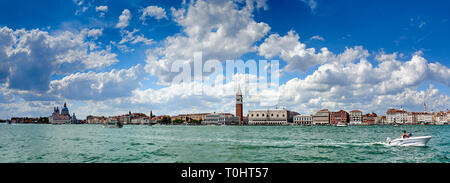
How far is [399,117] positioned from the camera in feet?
474

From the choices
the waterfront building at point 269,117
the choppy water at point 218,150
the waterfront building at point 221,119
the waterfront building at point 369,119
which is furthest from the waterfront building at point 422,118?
the choppy water at point 218,150

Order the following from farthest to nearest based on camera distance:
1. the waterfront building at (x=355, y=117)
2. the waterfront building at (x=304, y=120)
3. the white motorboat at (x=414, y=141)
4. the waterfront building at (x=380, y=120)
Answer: the waterfront building at (x=304, y=120) → the waterfront building at (x=380, y=120) → the waterfront building at (x=355, y=117) → the white motorboat at (x=414, y=141)

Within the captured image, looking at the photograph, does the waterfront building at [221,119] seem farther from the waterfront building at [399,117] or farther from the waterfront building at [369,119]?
the waterfront building at [399,117]

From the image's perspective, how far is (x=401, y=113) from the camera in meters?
146

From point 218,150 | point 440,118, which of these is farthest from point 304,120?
point 218,150

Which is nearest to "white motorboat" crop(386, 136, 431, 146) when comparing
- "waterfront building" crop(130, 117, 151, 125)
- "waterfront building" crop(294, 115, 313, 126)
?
"waterfront building" crop(294, 115, 313, 126)

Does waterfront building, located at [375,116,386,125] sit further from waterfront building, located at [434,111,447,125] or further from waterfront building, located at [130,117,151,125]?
waterfront building, located at [130,117,151,125]

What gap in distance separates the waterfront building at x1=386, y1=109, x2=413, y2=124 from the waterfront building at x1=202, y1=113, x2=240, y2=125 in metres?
79.2

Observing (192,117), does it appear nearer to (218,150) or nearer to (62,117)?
(62,117)

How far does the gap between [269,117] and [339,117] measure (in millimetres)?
36419

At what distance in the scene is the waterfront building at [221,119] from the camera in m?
158

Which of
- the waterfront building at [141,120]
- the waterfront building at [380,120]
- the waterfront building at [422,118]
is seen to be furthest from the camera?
the waterfront building at [141,120]

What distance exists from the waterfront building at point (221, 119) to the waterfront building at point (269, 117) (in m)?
9.00
